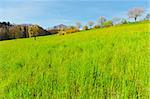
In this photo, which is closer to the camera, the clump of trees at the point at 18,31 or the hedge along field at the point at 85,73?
the hedge along field at the point at 85,73

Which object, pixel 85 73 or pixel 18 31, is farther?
pixel 18 31

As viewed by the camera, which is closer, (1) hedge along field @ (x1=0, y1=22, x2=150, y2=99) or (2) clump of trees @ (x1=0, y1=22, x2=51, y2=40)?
(1) hedge along field @ (x1=0, y1=22, x2=150, y2=99)

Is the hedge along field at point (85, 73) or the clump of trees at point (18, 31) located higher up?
the clump of trees at point (18, 31)

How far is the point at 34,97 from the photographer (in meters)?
7.85

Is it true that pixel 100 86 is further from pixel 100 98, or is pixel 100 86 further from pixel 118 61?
pixel 118 61

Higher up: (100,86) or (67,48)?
(67,48)

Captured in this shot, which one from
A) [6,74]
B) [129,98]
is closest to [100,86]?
[129,98]

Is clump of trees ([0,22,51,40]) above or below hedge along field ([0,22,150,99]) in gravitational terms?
above

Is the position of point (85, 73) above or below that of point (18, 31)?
below

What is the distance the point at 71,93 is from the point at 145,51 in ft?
9.32

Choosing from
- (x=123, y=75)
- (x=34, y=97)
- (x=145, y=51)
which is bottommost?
(x=34, y=97)

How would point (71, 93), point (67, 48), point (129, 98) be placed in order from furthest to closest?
1. point (67, 48)
2. point (71, 93)
3. point (129, 98)

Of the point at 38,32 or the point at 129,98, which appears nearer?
the point at 129,98

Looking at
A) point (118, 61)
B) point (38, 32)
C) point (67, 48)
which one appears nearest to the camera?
point (118, 61)
